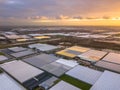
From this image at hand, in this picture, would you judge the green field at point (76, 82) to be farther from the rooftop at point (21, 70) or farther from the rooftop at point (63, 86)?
the rooftop at point (21, 70)

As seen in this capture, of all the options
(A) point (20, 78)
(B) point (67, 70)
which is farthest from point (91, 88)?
(A) point (20, 78)

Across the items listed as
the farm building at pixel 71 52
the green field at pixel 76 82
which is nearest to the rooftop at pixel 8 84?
the green field at pixel 76 82

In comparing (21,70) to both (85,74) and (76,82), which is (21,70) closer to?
(76,82)

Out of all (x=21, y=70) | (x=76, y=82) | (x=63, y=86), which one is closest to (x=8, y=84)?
(x=21, y=70)

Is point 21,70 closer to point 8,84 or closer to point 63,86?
point 8,84

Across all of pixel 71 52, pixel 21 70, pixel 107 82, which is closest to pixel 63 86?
pixel 107 82

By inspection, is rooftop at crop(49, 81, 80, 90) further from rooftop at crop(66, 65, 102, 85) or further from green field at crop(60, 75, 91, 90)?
rooftop at crop(66, 65, 102, 85)

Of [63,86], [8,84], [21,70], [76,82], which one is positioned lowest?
[76,82]

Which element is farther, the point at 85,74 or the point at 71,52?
the point at 71,52

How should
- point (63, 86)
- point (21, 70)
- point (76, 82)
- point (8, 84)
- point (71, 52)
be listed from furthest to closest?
point (71, 52)
point (21, 70)
point (76, 82)
point (8, 84)
point (63, 86)

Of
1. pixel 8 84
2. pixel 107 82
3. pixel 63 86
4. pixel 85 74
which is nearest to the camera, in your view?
pixel 63 86

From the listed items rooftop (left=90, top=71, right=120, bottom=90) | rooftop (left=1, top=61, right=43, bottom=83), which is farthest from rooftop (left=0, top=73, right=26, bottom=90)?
rooftop (left=90, top=71, right=120, bottom=90)

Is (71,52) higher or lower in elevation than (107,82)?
higher
